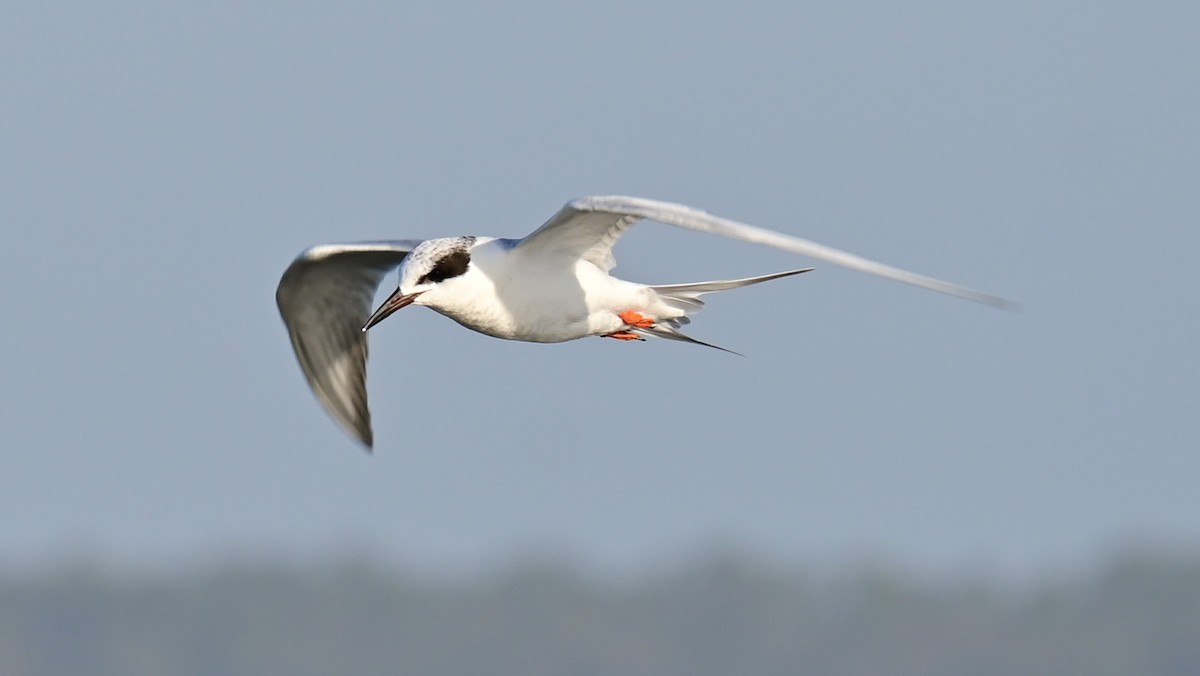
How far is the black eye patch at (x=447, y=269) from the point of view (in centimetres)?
1572

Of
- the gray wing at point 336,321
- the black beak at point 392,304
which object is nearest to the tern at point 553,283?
→ the black beak at point 392,304

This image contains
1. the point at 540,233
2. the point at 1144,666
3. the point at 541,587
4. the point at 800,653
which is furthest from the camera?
the point at 541,587

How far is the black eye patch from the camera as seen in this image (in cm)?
1572

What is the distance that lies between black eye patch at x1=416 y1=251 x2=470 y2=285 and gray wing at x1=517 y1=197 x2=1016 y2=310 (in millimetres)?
448

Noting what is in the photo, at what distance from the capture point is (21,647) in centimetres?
13200

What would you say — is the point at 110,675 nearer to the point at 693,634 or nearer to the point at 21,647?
the point at 21,647

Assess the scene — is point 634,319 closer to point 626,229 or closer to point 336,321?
point 626,229

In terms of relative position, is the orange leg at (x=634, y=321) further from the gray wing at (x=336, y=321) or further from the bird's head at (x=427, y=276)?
the gray wing at (x=336, y=321)

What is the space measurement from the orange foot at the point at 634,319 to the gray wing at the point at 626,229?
359 millimetres

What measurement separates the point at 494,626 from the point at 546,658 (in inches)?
323

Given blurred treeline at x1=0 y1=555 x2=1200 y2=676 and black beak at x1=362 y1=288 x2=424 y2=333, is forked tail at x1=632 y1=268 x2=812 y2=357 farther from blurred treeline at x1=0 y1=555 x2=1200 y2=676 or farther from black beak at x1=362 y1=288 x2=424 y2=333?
blurred treeline at x1=0 y1=555 x2=1200 y2=676

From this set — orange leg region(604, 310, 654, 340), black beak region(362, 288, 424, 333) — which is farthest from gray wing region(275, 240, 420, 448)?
black beak region(362, 288, 424, 333)

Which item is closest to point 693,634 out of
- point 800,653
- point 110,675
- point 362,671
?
point 800,653

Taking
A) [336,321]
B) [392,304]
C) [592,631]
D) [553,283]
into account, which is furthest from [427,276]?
[592,631]
